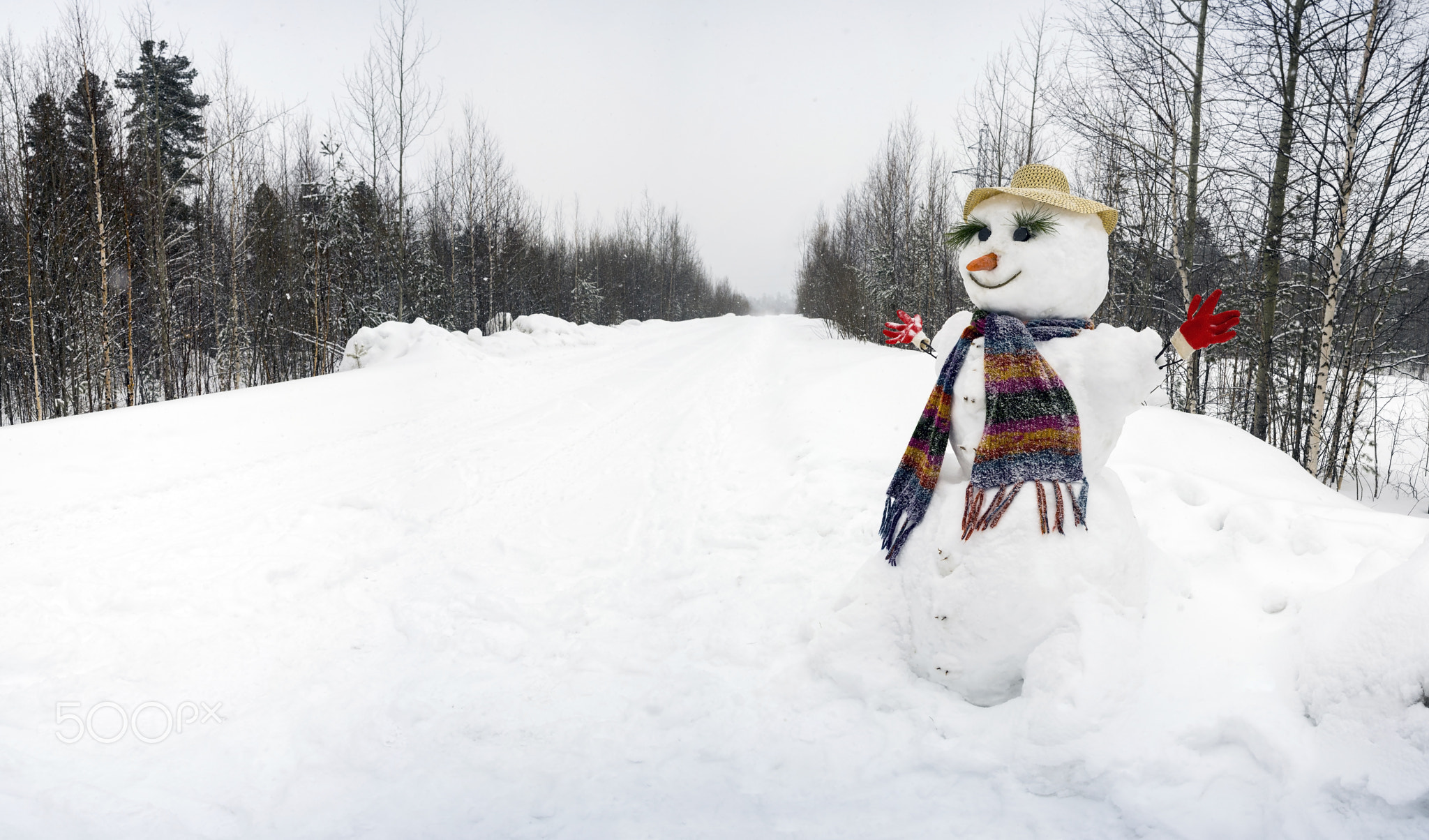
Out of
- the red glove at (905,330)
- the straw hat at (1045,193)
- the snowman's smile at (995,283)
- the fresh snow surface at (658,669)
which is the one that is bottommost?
the fresh snow surface at (658,669)

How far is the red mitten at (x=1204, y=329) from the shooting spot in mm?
2006

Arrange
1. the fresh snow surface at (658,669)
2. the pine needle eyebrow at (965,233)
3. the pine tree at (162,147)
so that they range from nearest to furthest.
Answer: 1. the fresh snow surface at (658,669)
2. the pine needle eyebrow at (965,233)
3. the pine tree at (162,147)

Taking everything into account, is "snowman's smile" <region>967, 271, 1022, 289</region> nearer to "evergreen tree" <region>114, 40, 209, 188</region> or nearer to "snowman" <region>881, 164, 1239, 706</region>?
"snowman" <region>881, 164, 1239, 706</region>

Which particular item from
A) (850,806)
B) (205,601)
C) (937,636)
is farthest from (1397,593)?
(205,601)

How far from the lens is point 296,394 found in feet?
24.2

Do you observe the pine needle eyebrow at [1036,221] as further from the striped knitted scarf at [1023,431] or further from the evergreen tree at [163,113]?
the evergreen tree at [163,113]

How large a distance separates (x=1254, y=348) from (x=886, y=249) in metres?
12.3

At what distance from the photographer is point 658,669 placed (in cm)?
242

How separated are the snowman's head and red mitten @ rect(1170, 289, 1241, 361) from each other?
→ 0.29 m

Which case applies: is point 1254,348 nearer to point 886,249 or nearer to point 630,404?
point 630,404

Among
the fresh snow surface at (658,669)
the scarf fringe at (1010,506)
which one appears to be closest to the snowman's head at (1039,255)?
the scarf fringe at (1010,506)

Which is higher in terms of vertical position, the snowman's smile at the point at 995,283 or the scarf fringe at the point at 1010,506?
the snowman's smile at the point at 995,283

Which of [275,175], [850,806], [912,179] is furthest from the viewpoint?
[275,175]

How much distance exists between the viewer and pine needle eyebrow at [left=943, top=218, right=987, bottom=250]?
7.65 ft
